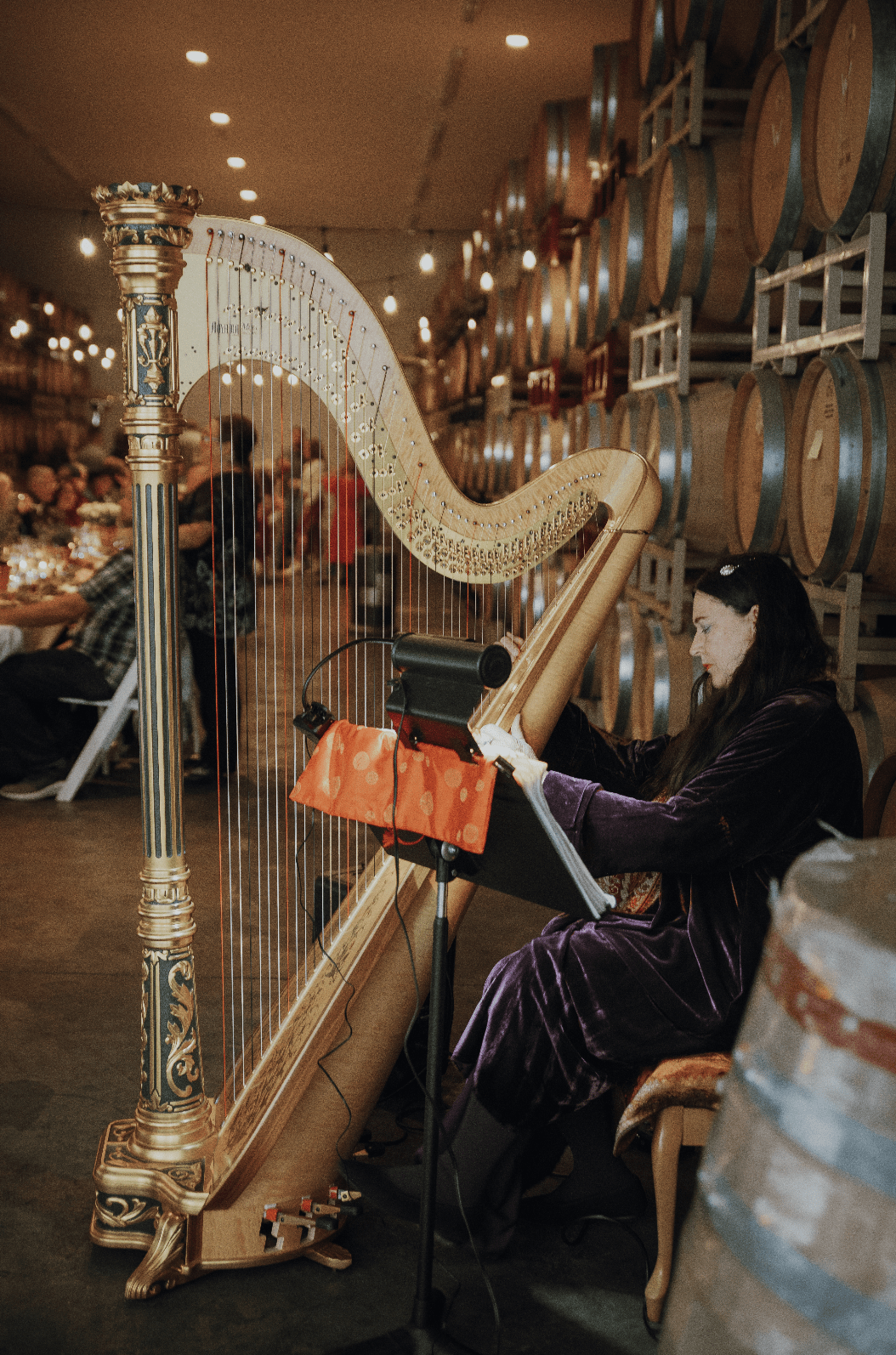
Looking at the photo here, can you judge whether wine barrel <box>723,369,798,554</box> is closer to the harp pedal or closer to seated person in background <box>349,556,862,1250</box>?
seated person in background <box>349,556,862,1250</box>

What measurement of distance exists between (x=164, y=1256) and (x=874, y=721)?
190 cm

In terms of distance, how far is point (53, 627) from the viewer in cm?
597

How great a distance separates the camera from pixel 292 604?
Result: 7.09 ft

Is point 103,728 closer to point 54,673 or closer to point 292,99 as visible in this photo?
point 54,673

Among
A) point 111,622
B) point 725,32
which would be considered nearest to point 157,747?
point 725,32

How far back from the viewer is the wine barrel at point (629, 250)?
4.71 meters

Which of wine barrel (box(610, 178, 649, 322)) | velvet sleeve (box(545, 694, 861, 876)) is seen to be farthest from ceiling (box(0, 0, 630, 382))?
velvet sleeve (box(545, 694, 861, 876))

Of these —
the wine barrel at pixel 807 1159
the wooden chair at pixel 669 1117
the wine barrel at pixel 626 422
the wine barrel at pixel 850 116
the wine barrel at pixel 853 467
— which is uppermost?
the wine barrel at pixel 850 116

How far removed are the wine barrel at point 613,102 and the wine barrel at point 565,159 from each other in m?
0.57

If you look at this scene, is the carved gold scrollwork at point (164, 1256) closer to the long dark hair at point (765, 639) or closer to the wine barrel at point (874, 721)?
the long dark hair at point (765, 639)

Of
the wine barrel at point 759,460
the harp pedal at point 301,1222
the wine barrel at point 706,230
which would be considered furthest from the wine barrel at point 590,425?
the harp pedal at point 301,1222

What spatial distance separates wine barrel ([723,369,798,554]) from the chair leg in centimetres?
181

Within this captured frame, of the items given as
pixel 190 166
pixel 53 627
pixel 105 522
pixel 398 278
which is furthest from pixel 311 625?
pixel 398 278

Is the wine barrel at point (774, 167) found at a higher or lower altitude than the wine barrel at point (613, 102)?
lower
